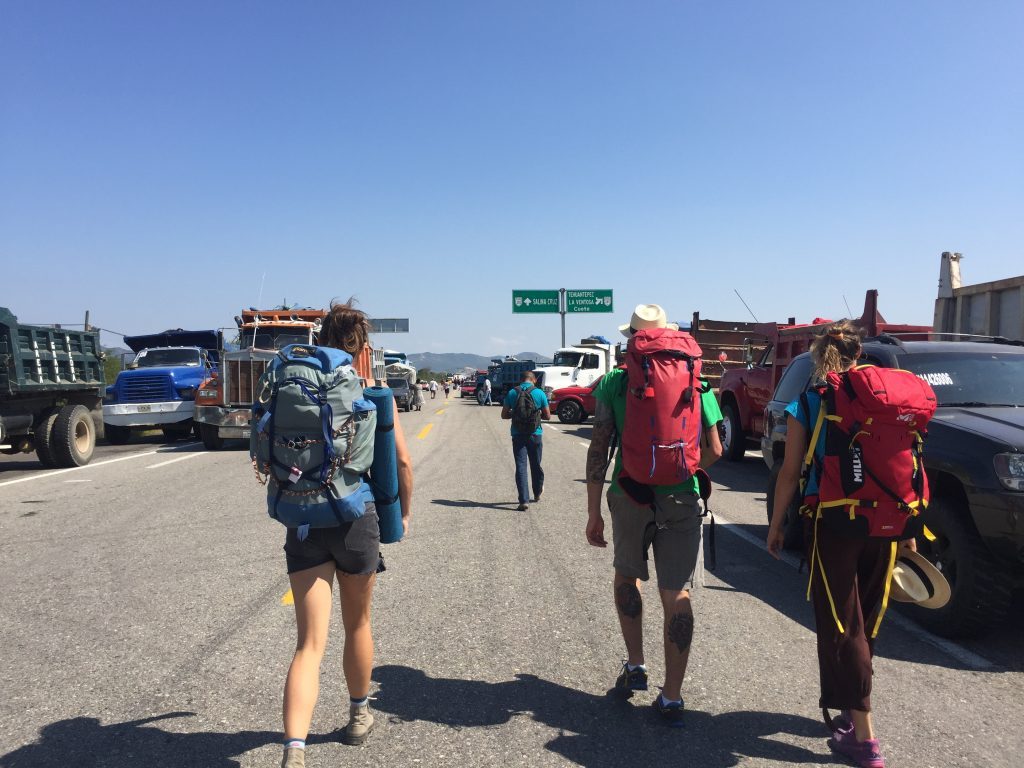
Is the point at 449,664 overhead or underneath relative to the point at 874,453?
underneath

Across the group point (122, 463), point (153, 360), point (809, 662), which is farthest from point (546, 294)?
point (809, 662)

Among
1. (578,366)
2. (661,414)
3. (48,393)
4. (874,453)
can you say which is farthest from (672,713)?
(578,366)

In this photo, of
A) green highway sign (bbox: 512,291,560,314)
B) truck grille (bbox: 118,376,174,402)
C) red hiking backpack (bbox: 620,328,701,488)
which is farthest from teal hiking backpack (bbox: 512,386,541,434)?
green highway sign (bbox: 512,291,560,314)

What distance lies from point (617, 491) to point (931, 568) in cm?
148

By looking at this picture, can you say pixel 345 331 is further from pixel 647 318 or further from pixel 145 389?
pixel 145 389

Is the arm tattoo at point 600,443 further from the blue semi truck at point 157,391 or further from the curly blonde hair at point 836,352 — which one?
the blue semi truck at point 157,391

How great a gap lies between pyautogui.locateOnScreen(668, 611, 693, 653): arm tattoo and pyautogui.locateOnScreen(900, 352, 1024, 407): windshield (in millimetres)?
3232

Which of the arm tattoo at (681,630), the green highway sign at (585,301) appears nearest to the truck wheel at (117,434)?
the arm tattoo at (681,630)

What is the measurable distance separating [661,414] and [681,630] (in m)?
1.00

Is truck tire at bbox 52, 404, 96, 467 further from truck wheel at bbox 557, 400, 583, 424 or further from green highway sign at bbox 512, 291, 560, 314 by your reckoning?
green highway sign at bbox 512, 291, 560, 314

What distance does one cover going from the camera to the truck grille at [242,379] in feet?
55.1

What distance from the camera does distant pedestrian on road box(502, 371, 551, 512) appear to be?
31.0 feet

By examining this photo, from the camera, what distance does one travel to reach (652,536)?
11.9 ft

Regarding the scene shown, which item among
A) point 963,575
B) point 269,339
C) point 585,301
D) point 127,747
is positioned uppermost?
point 585,301
